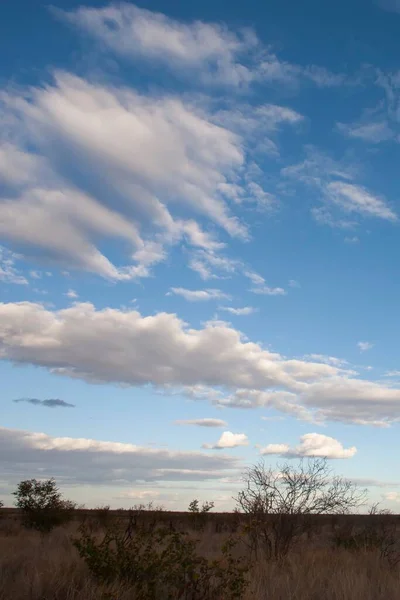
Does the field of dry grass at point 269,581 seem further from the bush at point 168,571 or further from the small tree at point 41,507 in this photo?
the small tree at point 41,507

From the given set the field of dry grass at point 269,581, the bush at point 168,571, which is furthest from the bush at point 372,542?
the bush at point 168,571

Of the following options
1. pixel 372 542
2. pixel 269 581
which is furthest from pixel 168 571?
pixel 372 542

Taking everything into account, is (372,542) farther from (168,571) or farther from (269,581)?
(168,571)

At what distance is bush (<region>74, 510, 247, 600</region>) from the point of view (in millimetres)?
9164

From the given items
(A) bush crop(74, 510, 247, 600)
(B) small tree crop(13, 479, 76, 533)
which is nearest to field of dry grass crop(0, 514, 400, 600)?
(A) bush crop(74, 510, 247, 600)

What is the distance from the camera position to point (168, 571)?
9.66m

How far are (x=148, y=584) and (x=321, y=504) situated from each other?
348 inches

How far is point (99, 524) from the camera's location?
31.1m

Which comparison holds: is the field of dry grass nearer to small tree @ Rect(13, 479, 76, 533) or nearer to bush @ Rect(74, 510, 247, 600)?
bush @ Rect(74, 510, 247, 600)

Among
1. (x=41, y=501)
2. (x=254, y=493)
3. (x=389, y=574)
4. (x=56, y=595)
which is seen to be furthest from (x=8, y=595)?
(x=41, y=501)

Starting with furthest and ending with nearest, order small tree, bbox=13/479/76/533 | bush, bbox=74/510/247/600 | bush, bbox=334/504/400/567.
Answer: small tree, bbox=13/479/76/533 → bush, bbox=334/504/400/567 → bush, bbox=74/510/247/600

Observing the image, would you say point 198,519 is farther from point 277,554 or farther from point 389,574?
point 389,574

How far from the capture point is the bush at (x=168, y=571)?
30.1 feet

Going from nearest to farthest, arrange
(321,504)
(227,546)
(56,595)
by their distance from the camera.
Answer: (56,595) < (227,546) < (321,504)
